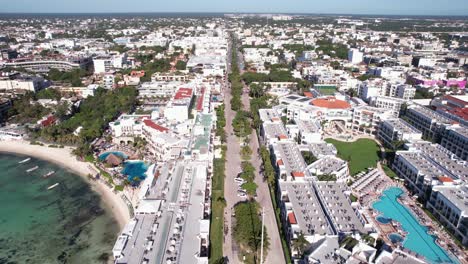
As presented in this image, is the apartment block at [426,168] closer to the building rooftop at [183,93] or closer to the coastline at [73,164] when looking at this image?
the coastline at [73,164]

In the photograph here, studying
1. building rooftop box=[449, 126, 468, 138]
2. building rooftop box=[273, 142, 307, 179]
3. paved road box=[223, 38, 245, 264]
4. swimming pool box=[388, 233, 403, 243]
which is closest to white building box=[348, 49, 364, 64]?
paved road box=[223, 38, 245, 264]

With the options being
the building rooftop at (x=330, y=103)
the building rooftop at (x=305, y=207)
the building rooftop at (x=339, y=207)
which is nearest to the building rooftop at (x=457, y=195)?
the building rooftop at (x=339, y=207)

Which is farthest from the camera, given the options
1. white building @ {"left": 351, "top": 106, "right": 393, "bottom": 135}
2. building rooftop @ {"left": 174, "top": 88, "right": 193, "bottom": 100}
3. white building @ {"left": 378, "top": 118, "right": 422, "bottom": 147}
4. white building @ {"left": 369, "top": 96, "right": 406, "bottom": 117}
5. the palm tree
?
white building @ {"left": 369, "top": 96, "right": 406, "bottom": 117}

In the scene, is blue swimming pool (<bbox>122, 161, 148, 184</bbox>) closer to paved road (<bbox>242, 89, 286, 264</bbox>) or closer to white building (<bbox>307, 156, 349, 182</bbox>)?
paved road (<bbox>242, 89, 286, 264</bbox>)

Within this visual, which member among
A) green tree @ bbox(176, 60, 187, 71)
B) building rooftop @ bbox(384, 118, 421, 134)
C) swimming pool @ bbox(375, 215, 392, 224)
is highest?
green tree @ bbox(176, 60, 187, 71)

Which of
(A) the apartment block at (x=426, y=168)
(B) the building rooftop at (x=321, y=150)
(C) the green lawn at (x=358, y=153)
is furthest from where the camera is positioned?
(C) the green lawn at (x=358, y=153)


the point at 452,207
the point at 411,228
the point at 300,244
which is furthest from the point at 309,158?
the point at 300,244

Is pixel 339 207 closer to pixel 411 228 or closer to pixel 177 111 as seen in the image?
pixel 411 228
